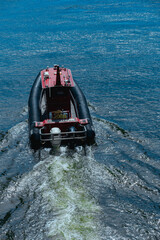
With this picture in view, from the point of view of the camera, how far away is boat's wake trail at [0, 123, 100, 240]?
26.7 feet

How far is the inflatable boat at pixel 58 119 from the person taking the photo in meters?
13.2

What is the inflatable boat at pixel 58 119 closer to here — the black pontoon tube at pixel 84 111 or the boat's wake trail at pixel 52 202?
the black pontoon tube at pixel 84 111

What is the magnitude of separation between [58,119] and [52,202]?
5461mm

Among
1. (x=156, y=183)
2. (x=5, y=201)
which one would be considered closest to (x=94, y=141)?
(x=156, y=183)

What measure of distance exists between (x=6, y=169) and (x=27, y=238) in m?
4.54

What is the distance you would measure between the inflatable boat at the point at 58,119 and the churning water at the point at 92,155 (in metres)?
0.68

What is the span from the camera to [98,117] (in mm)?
17594

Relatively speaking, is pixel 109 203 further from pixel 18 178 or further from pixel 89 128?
pixel 89 128

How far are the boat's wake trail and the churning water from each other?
0.03 meters

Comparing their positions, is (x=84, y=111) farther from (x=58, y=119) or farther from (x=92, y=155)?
(x=92, y=155)

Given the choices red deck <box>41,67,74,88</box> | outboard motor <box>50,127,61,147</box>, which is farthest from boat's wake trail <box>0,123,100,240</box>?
red deck <box>41,67,74,88</box>

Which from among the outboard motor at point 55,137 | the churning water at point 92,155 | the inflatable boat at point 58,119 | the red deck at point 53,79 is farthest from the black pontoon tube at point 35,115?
the red deck at point 53,79

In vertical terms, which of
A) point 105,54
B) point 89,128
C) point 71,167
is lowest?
point 71,167

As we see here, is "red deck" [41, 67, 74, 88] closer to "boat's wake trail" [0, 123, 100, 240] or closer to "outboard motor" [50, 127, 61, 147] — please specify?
"outboard motor" [50, 127, 61, 147]
